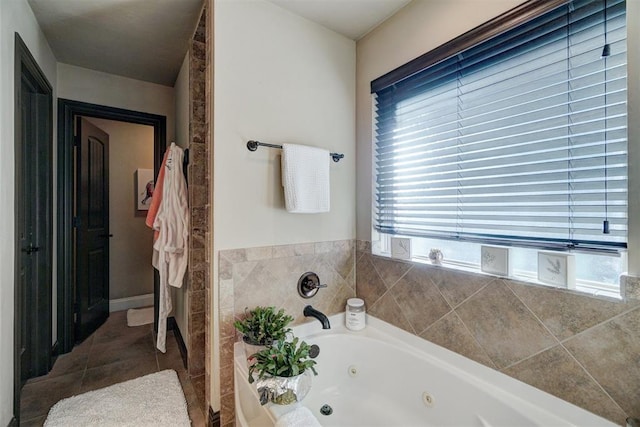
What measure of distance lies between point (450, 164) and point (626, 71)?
692mm

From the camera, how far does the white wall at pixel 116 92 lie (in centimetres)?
254

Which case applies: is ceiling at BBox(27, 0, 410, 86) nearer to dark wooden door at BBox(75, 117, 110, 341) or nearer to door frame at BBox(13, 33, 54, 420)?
door frame at BBox(13, 33, 54, 420)

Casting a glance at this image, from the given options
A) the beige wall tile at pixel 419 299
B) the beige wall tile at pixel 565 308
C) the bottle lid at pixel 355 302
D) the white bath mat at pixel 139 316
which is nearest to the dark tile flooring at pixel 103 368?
the white bath mat at pixel 139 316

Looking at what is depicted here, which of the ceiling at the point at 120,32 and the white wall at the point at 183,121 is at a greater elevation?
the ceiling at the point at 120,32

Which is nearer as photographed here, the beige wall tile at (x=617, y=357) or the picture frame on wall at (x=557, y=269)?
the beige wall tile at (x=617, y=357)

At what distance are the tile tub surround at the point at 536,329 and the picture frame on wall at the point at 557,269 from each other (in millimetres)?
Result: 36

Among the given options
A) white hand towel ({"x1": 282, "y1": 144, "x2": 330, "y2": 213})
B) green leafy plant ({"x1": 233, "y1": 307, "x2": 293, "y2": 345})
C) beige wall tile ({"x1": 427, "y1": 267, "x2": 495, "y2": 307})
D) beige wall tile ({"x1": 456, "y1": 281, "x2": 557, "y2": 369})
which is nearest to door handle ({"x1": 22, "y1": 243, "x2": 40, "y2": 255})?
green leafy plant ({"x1": 233, "y1": 307, "x2": 293, "y2": 345})

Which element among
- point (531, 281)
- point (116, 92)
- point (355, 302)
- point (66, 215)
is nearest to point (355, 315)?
point (355, 302)

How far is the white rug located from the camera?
1648mm

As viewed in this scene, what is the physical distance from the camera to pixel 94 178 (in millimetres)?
2949

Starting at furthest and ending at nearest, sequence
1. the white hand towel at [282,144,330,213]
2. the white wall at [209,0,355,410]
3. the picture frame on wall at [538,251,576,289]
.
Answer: the white hand towel at [282,144,330,213]
the white wall at [209,0,355,410]
the picture frame on wall at [538,251,576,289]

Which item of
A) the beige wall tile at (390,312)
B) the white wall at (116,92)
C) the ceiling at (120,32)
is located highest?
the ceiling at (120,32)

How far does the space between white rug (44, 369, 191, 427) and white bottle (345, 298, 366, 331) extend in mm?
1112

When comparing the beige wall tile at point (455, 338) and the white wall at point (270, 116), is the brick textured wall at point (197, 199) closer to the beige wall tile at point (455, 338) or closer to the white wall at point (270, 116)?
the white wall at point (270, 116)
